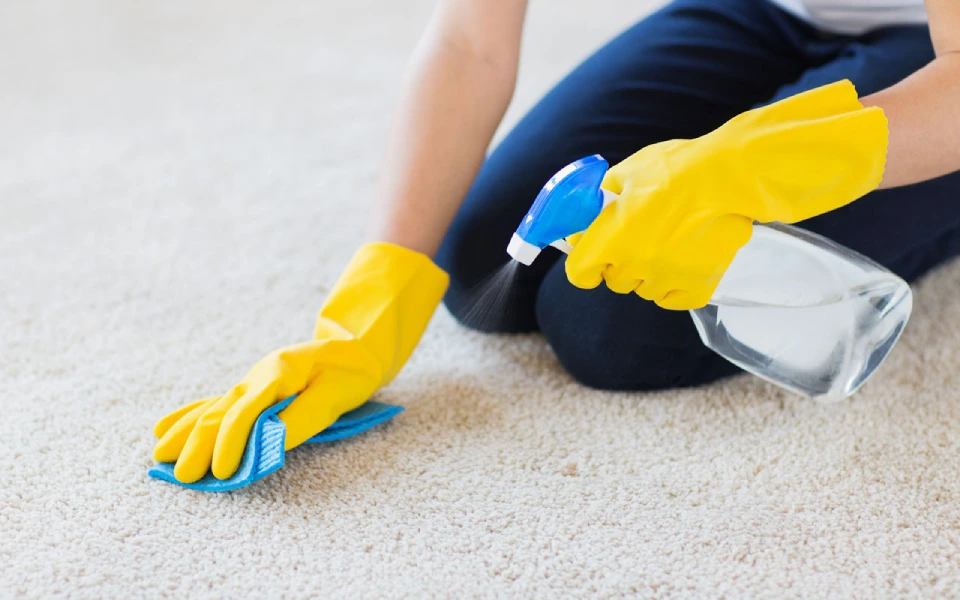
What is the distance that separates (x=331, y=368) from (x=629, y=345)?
313mm

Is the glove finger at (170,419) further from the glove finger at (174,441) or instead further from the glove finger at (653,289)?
the glove finger at (653,289)

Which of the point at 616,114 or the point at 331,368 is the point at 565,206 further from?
the point at 616,114

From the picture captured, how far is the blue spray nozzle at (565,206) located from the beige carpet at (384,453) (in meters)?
0.26

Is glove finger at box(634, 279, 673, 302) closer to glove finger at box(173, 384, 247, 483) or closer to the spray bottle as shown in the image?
the spray bottle

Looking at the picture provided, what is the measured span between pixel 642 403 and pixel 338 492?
1.12 ft

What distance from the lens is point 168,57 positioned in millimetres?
2072

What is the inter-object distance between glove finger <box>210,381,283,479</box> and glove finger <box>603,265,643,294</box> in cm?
32

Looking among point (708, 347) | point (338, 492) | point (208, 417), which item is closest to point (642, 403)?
point (708, 347)

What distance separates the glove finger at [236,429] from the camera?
0.79 metres

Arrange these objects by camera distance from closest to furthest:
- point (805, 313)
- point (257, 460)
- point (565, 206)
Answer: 1. point (565, 206)
2. point (257, 460)
3. point (805, 313)

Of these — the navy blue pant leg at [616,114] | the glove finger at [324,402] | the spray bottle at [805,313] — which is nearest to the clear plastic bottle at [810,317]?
the spray bottle at [805,313]

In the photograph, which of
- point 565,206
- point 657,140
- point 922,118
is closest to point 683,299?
point 565,206

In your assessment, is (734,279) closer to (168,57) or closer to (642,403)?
(642,403)

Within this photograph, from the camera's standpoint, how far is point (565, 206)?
2.21 ft
